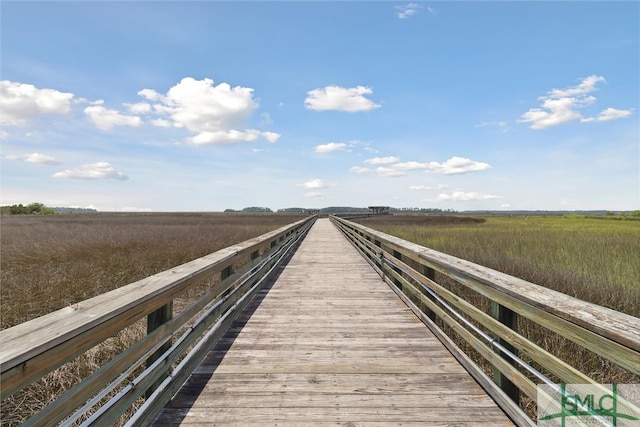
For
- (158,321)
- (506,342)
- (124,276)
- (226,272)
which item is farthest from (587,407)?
(124,276)

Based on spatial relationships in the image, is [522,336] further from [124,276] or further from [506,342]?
[124,276]

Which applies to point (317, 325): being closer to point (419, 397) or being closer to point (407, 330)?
point (407, 330)

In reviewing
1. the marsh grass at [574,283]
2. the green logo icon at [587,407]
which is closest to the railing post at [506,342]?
the green logo icon at [587,407]

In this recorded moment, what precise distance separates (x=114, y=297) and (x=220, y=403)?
1194 mm

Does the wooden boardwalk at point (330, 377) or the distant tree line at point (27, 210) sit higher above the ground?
the distant tree line at point (27, 210)

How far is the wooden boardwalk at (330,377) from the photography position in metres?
2.46

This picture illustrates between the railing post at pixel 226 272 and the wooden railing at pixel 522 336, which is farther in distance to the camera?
the railing post at pixel 226 272

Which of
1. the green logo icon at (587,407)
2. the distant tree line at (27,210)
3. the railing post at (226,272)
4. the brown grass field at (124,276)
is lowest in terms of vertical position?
the brown grass field at (124,276)

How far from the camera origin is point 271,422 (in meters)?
2.38

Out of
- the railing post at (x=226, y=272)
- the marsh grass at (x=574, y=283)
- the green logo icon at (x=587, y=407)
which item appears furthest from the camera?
the railing post at (x=226, y=272)

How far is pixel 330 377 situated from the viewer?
300cm

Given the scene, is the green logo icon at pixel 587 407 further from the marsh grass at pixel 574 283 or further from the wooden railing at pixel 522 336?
the marsh grass at pixel 574 283

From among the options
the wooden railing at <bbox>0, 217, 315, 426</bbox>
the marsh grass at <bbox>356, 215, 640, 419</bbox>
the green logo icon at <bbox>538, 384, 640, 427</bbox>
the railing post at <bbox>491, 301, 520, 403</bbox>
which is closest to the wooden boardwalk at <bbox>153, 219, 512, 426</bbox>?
the railing post at <bbox>491, 301, 520, 403</bbox>

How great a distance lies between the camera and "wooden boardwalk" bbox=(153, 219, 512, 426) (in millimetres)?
2461
